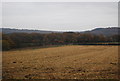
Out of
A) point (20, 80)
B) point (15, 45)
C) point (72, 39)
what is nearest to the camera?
A: point (20, 80)

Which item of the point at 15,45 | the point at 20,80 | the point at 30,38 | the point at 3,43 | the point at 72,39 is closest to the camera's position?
the point at 20,80

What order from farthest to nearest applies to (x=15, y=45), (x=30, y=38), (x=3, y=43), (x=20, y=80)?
(x=30, y=38) < (x=15, y=45) < (x=3, y=43) < (x=20, y=80)

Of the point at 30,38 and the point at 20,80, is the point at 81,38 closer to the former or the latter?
the point at 30,38

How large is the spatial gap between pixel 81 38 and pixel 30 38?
162 ft

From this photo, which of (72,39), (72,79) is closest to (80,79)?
(72,79)

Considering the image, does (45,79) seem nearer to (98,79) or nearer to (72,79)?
(72,79)

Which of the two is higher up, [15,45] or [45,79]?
[45,79]

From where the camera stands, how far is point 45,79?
1117 centimetres

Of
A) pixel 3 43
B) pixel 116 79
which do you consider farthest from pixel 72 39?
pixel 116 79

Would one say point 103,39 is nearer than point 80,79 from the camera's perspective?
No

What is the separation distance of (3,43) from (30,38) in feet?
145

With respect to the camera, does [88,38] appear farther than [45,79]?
Yes

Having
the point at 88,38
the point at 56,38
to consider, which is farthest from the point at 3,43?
the point at 88,38

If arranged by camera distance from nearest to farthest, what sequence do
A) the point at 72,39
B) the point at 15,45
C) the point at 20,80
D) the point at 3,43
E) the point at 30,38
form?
the point at 20,80 → the point at 3,43 → the point at 15,45 → the point at 30,38 → the point at 72,39
